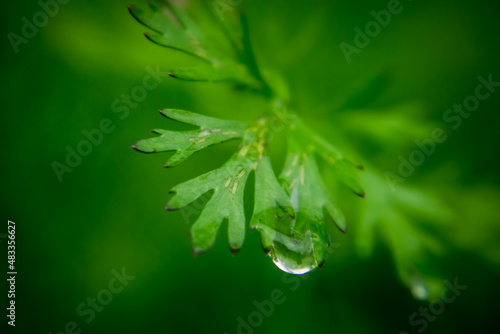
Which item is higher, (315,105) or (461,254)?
(315,105)

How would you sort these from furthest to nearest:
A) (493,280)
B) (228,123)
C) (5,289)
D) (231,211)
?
1. (493,280)
2. (5,289)
3. (228,123)
4. (231,211)

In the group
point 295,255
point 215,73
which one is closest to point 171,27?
point 215,73

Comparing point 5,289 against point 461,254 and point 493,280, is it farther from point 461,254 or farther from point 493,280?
point 493,280

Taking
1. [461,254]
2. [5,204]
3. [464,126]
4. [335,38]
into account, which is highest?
[335,38]

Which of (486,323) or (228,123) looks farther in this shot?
(486,323)

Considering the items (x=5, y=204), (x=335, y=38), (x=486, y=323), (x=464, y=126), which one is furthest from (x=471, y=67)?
(x=5, y=204)

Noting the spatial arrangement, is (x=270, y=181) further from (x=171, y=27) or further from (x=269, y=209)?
(x=171, y=27)
